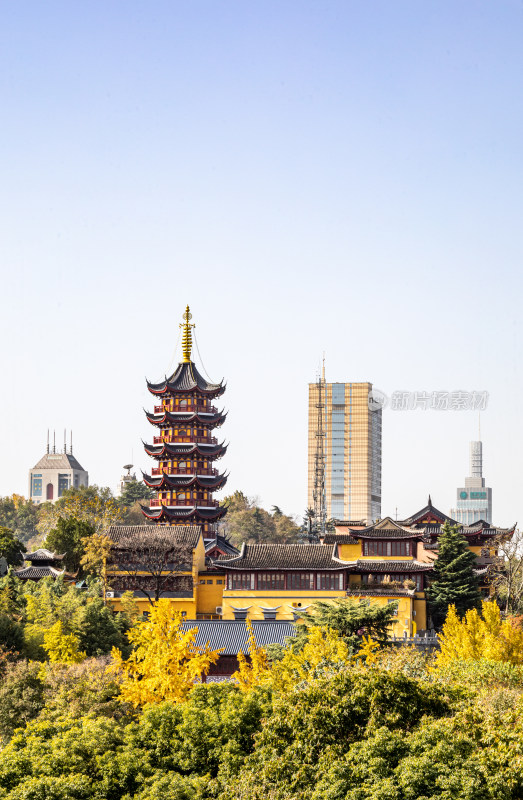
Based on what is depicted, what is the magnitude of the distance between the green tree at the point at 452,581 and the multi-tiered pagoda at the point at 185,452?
22603 millimetres

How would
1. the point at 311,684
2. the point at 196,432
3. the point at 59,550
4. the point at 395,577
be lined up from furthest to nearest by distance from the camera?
the point at 196,432
the point at 59,550
the point at 395,577
the point at 311,684

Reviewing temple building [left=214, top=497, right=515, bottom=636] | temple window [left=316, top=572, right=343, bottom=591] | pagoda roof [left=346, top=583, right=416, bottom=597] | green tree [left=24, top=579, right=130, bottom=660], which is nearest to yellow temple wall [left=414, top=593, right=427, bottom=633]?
temple building [left=214, top=497, right=515, bottom=636]

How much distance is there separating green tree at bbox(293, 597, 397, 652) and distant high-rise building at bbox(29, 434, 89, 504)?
496 feet

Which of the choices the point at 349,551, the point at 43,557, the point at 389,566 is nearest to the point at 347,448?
the point at 43,557

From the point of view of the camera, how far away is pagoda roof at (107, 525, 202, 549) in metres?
62.3

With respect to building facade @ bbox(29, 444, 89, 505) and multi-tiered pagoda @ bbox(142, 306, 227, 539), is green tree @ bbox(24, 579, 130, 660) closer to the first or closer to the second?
multi-tiered pagoda @ bbox(142, 306, 227, 539)

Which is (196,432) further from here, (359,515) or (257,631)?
(359,515)

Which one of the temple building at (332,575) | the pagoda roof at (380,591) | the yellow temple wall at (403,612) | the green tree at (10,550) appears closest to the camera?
the yellow temple wall at (403,612)

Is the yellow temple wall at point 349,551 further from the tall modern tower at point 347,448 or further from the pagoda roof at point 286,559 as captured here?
the tall modern tower at point 347,448

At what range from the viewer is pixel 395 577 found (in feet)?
192

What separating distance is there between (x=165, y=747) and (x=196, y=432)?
5510cm

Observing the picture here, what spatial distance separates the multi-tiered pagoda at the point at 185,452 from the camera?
7812cm

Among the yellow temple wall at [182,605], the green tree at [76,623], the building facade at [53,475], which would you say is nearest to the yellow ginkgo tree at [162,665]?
the green tree at [76,623]

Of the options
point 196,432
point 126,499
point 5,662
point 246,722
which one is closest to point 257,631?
point 5,662
